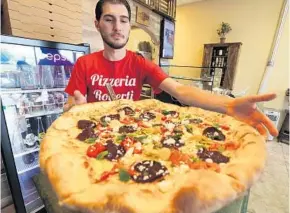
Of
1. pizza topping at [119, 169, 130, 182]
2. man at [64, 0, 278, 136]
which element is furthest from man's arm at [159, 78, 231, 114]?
pizza topping at [119, 169, 130, 182]

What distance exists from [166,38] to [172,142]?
3.15 m

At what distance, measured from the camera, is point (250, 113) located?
32.1 inches

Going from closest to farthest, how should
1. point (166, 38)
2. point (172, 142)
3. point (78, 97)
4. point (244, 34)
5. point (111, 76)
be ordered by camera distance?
1. point (172, 142)
2. point (78, 97)
3. point (111, 76)
4. point (166, 38)
5. point (244, 34)

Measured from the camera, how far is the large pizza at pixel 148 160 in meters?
0.45

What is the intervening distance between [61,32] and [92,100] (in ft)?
2.43

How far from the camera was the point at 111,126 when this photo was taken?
0.92 meters

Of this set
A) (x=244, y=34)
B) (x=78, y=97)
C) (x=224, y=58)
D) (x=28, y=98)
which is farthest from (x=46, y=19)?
(x=244, y=34)

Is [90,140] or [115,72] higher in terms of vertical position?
[115,72]

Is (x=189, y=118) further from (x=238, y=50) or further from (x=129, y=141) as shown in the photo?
(x=238, y=50)

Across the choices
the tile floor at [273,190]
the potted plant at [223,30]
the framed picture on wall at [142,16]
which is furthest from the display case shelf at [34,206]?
the potted plant at [223,30]

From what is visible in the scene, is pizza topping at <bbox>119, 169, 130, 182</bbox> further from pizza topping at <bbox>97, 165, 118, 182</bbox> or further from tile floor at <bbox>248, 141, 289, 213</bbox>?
tile floor at <bbox>248, 141, 289, 213</bbox>

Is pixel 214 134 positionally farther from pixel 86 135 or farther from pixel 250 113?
pixel 86 135

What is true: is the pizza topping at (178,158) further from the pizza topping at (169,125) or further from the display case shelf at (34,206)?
the display case shelf at (34,206)

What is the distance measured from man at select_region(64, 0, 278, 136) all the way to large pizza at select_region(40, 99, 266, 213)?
0.22m
